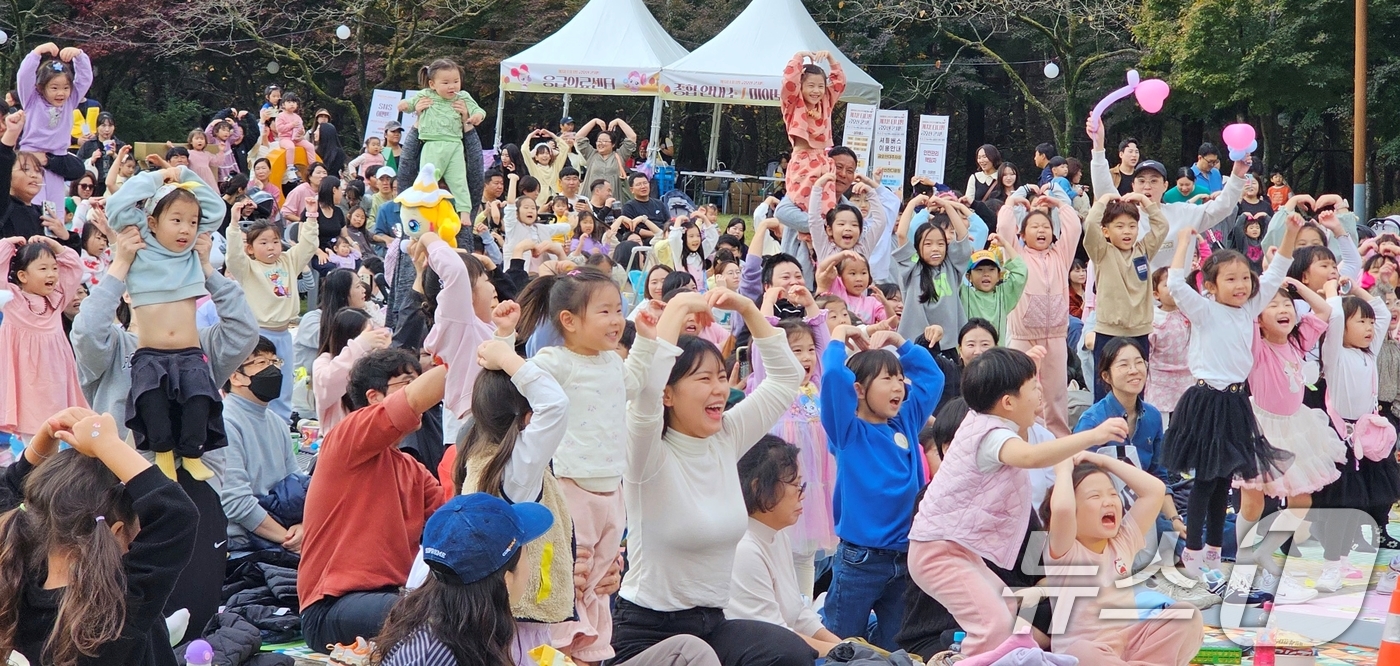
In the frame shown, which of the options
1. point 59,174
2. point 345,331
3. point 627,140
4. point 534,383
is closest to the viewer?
point 534,383

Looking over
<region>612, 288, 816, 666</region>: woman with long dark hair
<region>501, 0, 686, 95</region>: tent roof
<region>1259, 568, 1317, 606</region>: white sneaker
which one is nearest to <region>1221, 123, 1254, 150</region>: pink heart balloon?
<region>1259, 568, 1317, 606</region>: white sneaker

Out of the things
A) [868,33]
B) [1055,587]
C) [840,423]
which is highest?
[868,33]

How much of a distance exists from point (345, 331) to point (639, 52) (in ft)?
40.4

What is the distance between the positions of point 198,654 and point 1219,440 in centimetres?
393

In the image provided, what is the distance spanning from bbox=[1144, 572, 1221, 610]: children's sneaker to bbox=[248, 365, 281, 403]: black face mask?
3.46 metres

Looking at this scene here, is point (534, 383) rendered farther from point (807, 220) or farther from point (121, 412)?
point (807, 220)

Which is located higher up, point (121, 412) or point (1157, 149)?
point (1157, 149)

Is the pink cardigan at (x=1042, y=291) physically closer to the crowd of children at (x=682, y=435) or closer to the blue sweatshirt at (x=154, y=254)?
the crowd of children at (x=682, y=435)

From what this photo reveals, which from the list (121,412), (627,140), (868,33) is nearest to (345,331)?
(121,412)

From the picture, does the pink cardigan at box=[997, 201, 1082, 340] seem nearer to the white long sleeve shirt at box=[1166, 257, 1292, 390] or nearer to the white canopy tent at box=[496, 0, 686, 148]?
the white long sleeve shirt at box=[1166, 257, 1292, 390]

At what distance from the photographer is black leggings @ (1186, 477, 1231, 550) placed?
5.73 meters

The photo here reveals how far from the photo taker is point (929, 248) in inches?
285

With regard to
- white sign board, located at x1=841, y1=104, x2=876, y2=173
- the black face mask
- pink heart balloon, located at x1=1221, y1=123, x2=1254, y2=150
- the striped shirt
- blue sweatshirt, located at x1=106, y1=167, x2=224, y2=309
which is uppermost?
white sign board, located at x1=841, y1=104, x2=876, y2=173

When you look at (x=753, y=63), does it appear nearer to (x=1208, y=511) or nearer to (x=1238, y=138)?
(x=1238, y=138)
